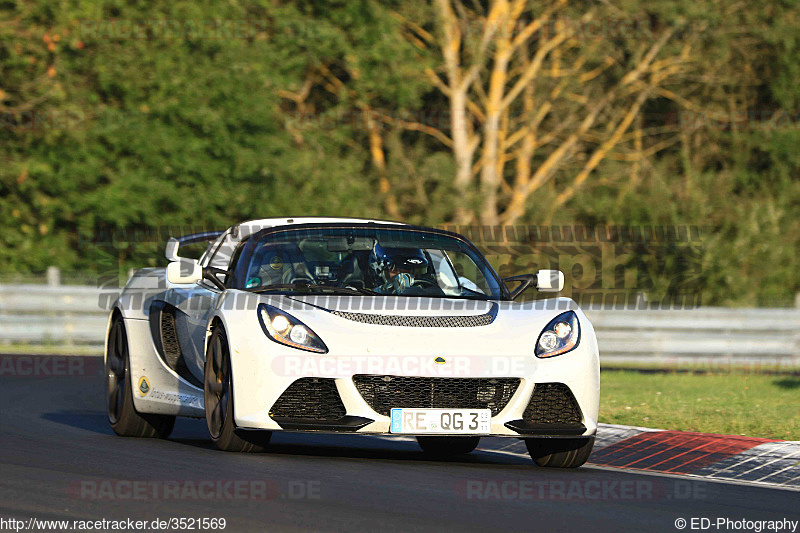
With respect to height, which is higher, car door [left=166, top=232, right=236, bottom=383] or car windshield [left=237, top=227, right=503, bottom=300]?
car windshield [left=237, top=227, right=503, bottom=300]

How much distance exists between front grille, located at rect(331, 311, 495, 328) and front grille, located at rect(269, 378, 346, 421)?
18.1 inches

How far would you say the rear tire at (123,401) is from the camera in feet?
32.5

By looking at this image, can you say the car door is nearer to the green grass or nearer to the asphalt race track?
the asphalt race track

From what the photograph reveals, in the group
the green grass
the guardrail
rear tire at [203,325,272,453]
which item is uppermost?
rear tire at [203,325,272,453]

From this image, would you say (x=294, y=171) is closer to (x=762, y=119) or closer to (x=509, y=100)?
(x=509, y=100)

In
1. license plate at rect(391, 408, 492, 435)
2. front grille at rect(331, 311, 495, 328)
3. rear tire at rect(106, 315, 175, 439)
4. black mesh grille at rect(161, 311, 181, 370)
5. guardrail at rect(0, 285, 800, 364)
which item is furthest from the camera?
guardrail at rect(0, 285, 800, 364)

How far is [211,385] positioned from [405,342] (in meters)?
1.38

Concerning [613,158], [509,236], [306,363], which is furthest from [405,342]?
[613,158]

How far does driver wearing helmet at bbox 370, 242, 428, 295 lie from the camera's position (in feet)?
29.3

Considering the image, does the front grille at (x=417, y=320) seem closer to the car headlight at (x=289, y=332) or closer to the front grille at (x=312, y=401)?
the car headlight at (x=289, y=332)

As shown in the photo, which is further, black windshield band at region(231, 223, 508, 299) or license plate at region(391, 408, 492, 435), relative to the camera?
black windshield band at region(231, 223, 508, 299)

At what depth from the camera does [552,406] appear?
317 inches

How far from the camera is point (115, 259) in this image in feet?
79.6

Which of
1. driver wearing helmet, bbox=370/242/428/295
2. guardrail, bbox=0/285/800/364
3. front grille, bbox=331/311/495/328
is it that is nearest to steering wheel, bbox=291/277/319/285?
driver wearing helmet, bbox=370/242/428/295
